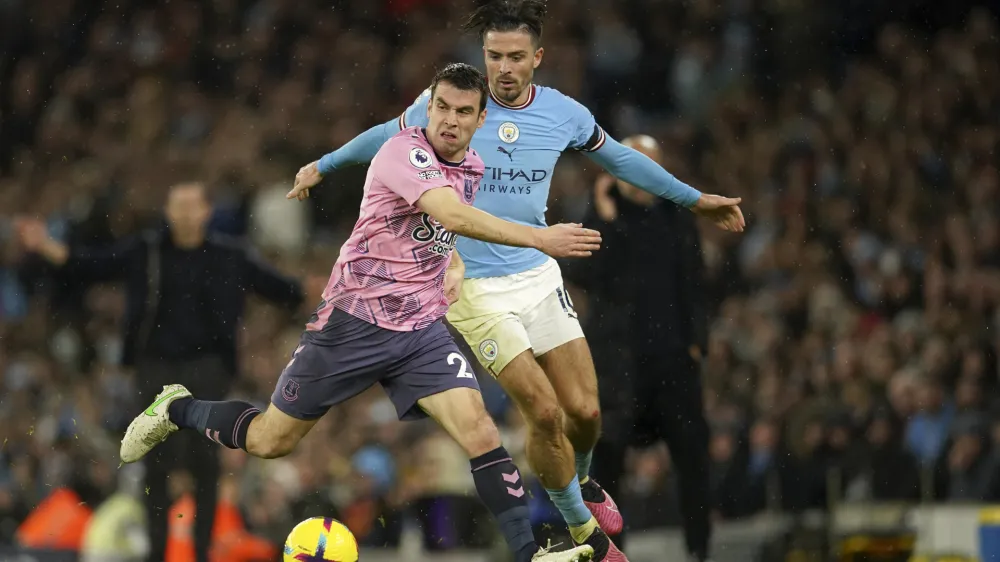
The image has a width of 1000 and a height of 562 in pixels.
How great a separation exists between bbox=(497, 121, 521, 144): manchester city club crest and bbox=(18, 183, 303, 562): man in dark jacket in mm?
3117

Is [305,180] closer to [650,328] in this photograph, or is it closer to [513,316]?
[513,316]

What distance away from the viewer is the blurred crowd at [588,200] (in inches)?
525

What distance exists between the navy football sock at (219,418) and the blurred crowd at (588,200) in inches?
131

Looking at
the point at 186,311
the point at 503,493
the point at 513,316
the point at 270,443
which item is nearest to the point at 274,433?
the point at 270,443

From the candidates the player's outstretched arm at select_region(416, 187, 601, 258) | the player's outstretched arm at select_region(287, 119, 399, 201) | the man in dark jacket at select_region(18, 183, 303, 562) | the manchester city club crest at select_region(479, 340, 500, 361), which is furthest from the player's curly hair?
the man in dark jacket at select_region(18, 183, 303, 562)

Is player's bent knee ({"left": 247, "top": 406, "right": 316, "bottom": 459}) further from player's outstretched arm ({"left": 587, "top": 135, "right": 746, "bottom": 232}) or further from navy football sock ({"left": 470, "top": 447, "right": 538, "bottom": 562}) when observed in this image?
player's outstretched arm ({"left": 587, "top": 135, "right": 746, "bottom": 232})

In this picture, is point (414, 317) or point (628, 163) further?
point (628, 163)

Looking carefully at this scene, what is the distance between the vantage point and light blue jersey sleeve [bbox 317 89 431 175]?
8.31 meters

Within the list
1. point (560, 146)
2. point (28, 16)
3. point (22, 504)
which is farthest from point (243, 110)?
point (560, 146)

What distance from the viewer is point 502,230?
715 cm

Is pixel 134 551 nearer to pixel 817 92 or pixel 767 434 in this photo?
pixel 767 434

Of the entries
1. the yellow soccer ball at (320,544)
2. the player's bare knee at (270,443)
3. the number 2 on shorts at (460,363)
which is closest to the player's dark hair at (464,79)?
the number 2 on shorts at (460,363)

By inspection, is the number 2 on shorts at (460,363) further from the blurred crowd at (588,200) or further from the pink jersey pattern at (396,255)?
the blurred crowd at (588,200)

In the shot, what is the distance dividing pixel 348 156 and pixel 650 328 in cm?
297
